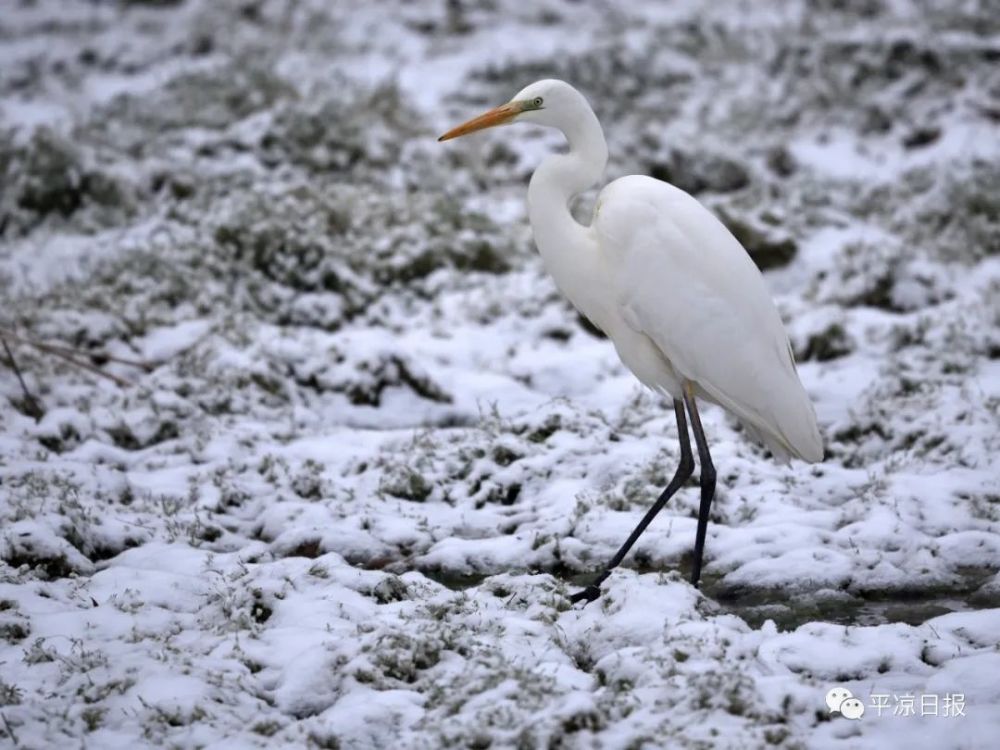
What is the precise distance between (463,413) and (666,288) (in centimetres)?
239

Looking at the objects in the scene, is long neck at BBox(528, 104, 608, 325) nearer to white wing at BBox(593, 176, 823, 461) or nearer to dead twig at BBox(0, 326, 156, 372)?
white wing at BBox(593, 176, 823, 461)

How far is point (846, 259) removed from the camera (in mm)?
7949

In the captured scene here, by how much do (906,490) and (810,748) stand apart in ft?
7.07

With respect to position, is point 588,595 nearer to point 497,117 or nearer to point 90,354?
point 497,117

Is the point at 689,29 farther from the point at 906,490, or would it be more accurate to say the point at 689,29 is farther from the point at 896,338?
the point at 906,490

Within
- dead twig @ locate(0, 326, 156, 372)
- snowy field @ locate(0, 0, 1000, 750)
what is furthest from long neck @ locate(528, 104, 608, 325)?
dead twig @ locate(0, 326, 156, 372)

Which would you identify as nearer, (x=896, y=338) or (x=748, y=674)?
(x=748, y=674)

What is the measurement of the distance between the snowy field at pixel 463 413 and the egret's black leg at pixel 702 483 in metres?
0.18

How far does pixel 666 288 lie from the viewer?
4418 millimetres

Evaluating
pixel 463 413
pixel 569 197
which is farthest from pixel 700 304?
pixel 463 413

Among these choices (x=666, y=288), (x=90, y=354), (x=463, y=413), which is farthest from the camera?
(x=463, y=413)

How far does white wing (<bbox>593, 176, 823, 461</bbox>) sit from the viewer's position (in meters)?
4.43

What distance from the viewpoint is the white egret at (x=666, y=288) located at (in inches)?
175

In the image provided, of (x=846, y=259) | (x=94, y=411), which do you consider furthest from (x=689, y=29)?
(x=94, y=411)
